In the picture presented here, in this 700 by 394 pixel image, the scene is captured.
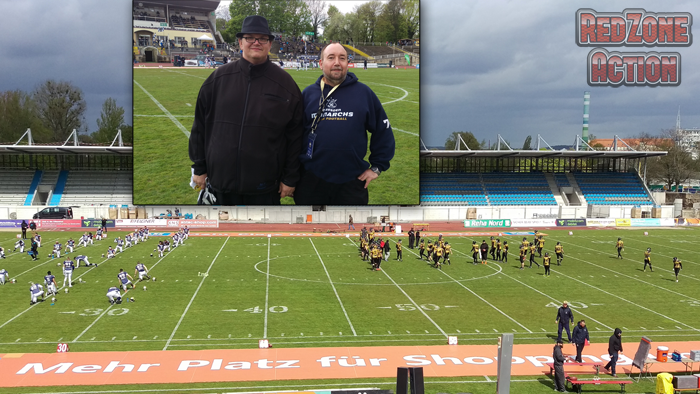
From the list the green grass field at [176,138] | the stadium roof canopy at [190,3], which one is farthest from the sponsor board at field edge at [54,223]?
the stadium roof canopy at [190,3]

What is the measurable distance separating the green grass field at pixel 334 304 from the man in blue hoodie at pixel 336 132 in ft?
15.4

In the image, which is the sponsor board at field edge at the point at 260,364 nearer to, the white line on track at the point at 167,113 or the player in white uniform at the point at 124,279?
the player in white uniform at the point at 124,279

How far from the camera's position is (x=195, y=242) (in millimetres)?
40188

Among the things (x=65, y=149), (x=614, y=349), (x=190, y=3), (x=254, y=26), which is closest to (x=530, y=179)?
(x=190, y=3)

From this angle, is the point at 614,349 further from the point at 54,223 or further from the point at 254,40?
the point at 54,223

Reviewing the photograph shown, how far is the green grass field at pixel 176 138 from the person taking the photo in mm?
39125

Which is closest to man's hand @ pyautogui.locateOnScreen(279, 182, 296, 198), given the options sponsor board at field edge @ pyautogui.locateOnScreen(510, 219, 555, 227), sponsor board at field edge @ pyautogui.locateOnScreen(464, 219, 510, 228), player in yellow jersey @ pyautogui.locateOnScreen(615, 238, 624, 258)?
player in yellow jersey @ pyautogui.locateOnScreen(615, 238, 624, 258)

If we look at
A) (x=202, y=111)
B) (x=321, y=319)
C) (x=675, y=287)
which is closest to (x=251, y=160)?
(x=202, y=111)

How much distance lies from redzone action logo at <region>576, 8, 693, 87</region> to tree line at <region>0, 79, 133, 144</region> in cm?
5377

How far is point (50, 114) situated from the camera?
70.7m

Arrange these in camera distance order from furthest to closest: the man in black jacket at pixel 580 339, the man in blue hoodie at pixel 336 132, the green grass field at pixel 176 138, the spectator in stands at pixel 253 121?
1. the green grass field at pixel 176 138
2. the man in blue hoodie at pixel 336 132
3. the spectator in stands at pixel 253 121
4. the man in black jacket at pixel 580 339

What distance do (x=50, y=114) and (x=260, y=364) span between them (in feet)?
218

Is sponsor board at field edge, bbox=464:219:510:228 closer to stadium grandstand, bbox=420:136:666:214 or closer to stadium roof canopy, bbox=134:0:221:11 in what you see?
stadium grandstand, bbox=420:136:666:214

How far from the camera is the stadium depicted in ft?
50.0
